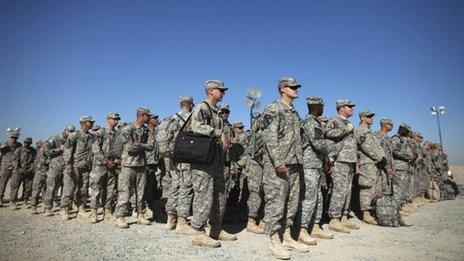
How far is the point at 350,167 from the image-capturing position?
7641 millimetres

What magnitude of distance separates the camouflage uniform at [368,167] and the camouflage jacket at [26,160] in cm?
1133

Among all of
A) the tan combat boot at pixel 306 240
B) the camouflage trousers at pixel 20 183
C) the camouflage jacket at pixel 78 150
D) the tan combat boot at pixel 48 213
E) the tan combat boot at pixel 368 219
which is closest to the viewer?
the tan combat boot at pixel 306 240

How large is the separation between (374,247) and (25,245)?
6.30 metres

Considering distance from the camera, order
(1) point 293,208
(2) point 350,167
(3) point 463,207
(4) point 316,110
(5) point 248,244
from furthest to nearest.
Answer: (3) point 463,207 < (2) point 350,167 < (4) point 316,110 < (5) point 248,244 < (1) point 293,208

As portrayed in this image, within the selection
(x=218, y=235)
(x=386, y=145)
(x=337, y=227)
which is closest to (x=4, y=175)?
(x=218, y=235)

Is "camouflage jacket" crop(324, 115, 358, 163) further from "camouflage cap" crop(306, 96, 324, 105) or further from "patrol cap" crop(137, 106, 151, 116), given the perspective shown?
"patrol cap" crop(137, 106, 151, 116)

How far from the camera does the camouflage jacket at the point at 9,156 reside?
39.6ft

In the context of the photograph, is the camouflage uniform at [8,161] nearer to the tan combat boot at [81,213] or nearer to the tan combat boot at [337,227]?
the tan combat boot at [81,213]

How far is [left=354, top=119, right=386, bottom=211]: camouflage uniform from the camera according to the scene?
27.1 ft

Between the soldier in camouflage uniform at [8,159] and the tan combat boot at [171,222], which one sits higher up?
the soldier in camouflage uniform at [8,159]

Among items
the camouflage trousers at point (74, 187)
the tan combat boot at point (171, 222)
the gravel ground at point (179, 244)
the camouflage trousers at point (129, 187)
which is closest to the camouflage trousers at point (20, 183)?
the camouflage trousers at point (74, 187)

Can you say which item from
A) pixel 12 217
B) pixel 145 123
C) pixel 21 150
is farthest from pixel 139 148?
pixel 21 150

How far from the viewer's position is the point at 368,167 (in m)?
8.31

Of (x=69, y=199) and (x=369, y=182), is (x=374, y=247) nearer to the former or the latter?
(x=369, y=182)
